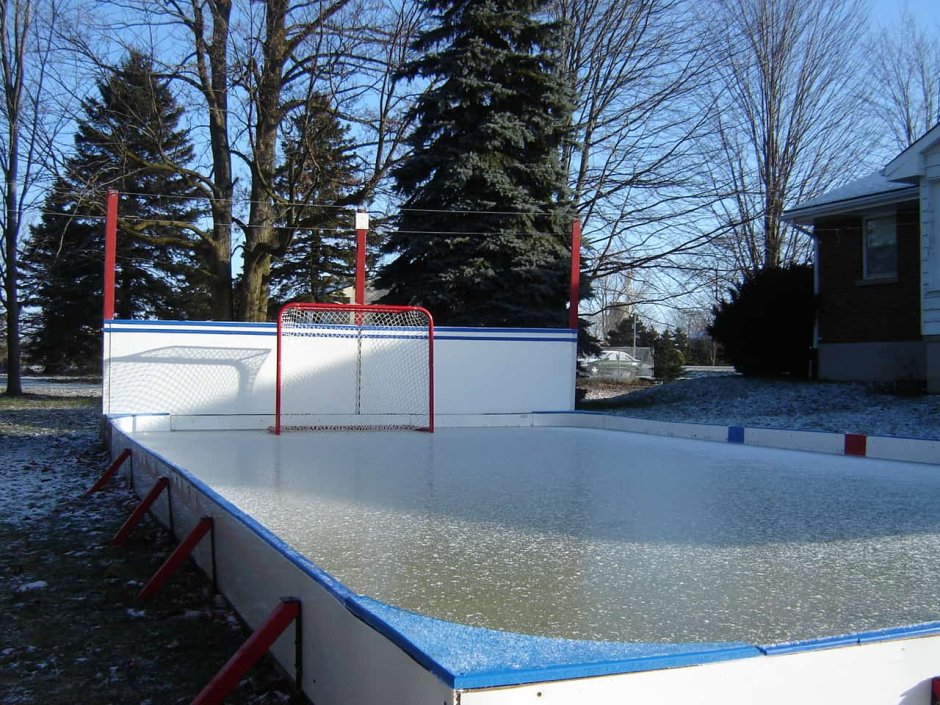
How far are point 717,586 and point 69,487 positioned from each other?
5.96 meters

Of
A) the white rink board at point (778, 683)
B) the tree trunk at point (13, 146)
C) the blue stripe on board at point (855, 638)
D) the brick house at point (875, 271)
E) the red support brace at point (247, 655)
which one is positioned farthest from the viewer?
the tree trunk at point (13, 146)

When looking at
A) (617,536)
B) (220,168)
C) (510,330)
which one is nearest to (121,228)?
(220,168)

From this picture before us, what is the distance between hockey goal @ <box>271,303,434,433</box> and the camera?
9.47 metres

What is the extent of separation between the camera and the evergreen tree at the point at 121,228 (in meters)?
15.9

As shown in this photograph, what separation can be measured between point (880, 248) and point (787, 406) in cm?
410

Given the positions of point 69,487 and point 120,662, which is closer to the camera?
point 120,662

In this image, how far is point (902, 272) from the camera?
44.4ft

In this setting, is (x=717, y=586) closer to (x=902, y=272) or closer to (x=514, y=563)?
(x=514, y=563)

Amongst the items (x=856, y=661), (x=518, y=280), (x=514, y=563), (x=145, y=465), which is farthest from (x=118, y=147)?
(x=856, y=661)

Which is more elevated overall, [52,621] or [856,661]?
[856,661]

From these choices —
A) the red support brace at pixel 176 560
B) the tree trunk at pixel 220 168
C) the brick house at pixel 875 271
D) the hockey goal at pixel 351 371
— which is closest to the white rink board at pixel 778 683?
the red support brace at pixel 176 560

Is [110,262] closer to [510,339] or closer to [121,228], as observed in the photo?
[510,339]

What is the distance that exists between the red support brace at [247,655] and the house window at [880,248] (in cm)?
1394

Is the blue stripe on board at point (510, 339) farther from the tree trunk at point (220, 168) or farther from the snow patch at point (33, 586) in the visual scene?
the tree trunk at point (220, 168)
